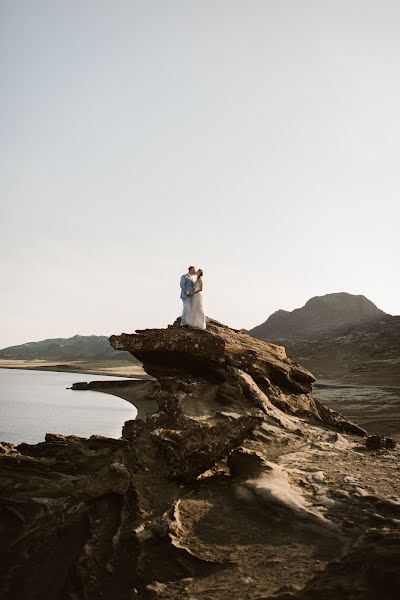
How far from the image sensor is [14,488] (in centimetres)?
1391

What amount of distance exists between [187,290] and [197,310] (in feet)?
3.37

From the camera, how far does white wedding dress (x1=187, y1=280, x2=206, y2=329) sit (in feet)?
64.7

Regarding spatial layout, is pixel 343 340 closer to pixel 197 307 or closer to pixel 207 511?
pixel 197 307

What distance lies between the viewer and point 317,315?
568 feet

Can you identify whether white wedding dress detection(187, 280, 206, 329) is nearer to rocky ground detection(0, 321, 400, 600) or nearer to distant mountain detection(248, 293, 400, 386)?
rocky ground detection(0, 321, 400, 600)

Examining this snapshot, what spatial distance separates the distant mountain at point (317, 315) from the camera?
164750 mm

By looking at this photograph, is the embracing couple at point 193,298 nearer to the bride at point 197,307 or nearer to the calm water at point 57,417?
the bride at point 197,307

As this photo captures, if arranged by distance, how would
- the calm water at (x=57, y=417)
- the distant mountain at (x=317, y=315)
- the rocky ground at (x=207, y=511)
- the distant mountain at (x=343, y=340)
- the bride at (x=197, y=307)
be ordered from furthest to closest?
the distant mountain at (x=317, y=315) < the distant mountain at (x=343, y=340) < the calm water at (x=57, y=417) < the bride at (x=197, y=307) < the rocky ground at (x=207, y=511)

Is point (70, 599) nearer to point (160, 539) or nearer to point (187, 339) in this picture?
point (160, 539)

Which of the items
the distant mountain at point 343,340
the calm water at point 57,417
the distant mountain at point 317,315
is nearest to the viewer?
the calm water at point 57,417

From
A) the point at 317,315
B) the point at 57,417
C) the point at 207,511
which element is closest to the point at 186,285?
the point at 207,511

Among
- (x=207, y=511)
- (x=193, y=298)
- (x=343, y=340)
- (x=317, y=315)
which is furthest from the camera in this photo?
(x=317, y=315)

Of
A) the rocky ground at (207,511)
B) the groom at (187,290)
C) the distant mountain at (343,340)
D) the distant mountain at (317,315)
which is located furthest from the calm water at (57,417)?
the distant mountain at (317,315)

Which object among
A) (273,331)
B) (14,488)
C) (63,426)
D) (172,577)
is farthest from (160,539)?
(273,331)
